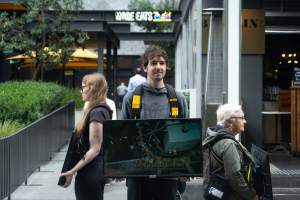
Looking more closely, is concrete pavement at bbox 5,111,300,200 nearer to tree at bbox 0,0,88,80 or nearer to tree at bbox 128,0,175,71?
tree at bbox 0,0,88,80

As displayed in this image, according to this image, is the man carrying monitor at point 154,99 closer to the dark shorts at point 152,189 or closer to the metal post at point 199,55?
the dark shorts at point 152,189

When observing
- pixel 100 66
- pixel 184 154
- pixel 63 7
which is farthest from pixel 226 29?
pixel 100 66

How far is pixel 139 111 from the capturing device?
18.2 ft

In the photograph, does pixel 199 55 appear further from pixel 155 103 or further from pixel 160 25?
pixel 160 25

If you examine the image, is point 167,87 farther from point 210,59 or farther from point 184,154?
point 210,59

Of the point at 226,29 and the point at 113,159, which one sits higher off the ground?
the point at 226,29

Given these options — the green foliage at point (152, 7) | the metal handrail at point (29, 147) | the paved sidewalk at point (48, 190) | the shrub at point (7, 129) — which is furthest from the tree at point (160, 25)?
the shrub at point (7, 129)

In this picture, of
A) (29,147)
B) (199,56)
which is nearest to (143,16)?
(199,56)

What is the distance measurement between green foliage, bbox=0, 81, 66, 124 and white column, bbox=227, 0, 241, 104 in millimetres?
4517

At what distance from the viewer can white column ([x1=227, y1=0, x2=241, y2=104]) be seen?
36.2 feet

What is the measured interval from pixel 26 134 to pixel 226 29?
145 inches

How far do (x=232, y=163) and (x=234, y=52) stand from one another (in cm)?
585

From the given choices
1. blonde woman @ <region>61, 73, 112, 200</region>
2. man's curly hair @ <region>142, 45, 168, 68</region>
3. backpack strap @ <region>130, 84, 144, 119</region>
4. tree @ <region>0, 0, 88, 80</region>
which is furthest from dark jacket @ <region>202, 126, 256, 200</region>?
tree @ <region>0, 0, 88, 80</region>

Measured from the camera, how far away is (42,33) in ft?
65.2
